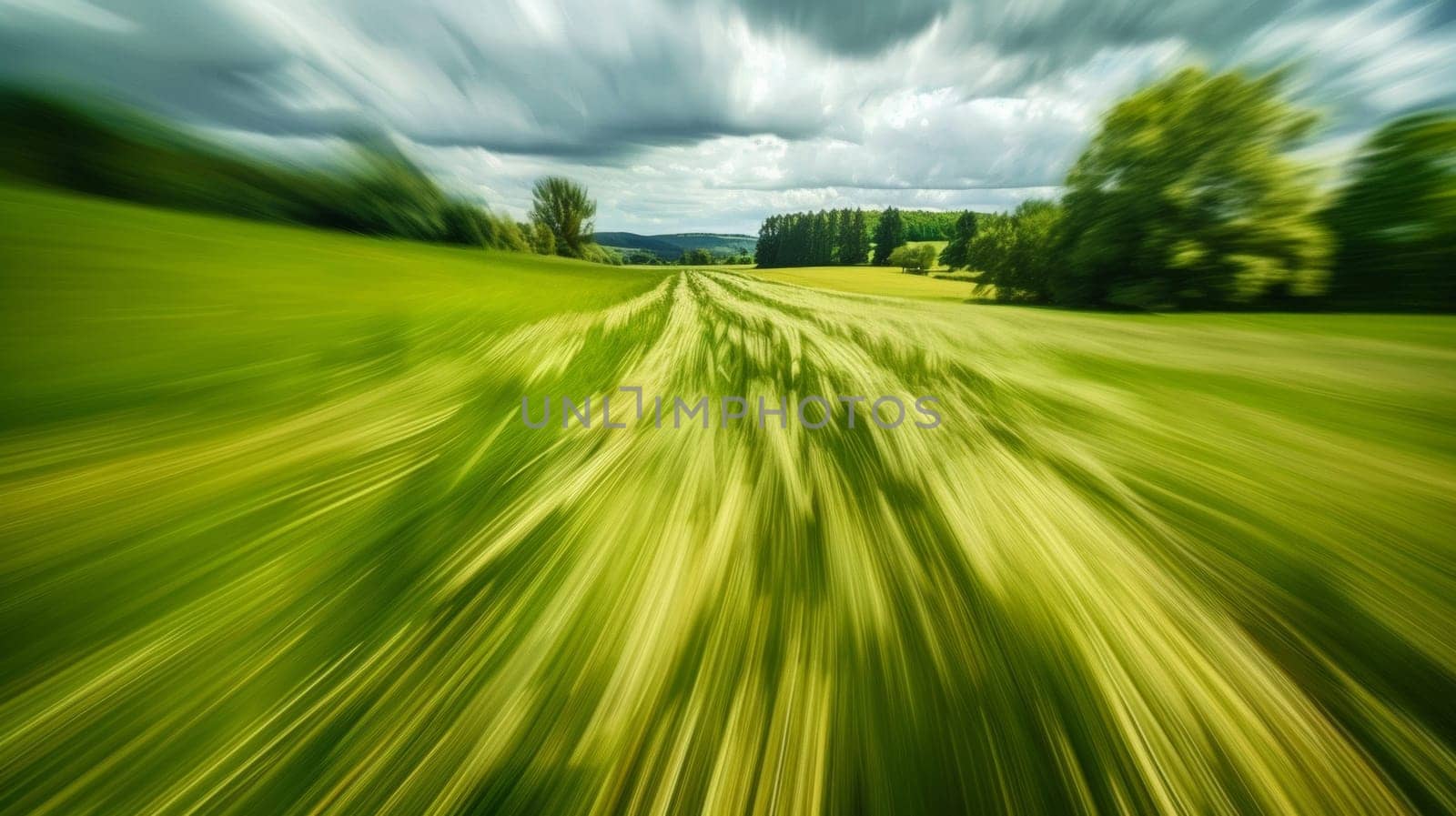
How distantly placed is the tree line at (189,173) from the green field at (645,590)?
599mm

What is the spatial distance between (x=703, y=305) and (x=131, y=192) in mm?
5210

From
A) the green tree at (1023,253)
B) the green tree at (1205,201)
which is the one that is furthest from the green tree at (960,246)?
the green tree at (1205,201)

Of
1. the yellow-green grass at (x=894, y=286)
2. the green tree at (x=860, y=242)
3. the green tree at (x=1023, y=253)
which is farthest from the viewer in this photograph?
the green tree at (x=860, y=242)

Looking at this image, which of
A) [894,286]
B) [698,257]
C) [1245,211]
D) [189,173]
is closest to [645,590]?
[189,173]

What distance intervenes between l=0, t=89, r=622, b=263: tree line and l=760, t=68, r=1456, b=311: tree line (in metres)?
16.0

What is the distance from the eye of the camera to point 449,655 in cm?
87

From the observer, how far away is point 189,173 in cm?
292

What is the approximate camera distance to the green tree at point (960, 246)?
3825 centimetres

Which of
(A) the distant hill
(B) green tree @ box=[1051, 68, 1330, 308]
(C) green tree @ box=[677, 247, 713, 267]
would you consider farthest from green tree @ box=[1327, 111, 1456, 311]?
(A) the distant hill

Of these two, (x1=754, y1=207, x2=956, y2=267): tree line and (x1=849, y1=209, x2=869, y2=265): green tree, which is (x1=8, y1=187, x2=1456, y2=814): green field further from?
(x1=849, y1=209, x2=869, y2=265): green tree

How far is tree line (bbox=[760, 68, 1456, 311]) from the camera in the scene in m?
8.46

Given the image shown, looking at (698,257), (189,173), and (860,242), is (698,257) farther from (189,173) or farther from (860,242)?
(189,173)

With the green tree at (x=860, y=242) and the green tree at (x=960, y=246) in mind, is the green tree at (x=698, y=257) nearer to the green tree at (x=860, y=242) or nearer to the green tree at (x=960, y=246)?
the green tree at (x=860, y=242)

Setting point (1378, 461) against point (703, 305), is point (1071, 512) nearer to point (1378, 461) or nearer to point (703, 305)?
point (1378, 461)
